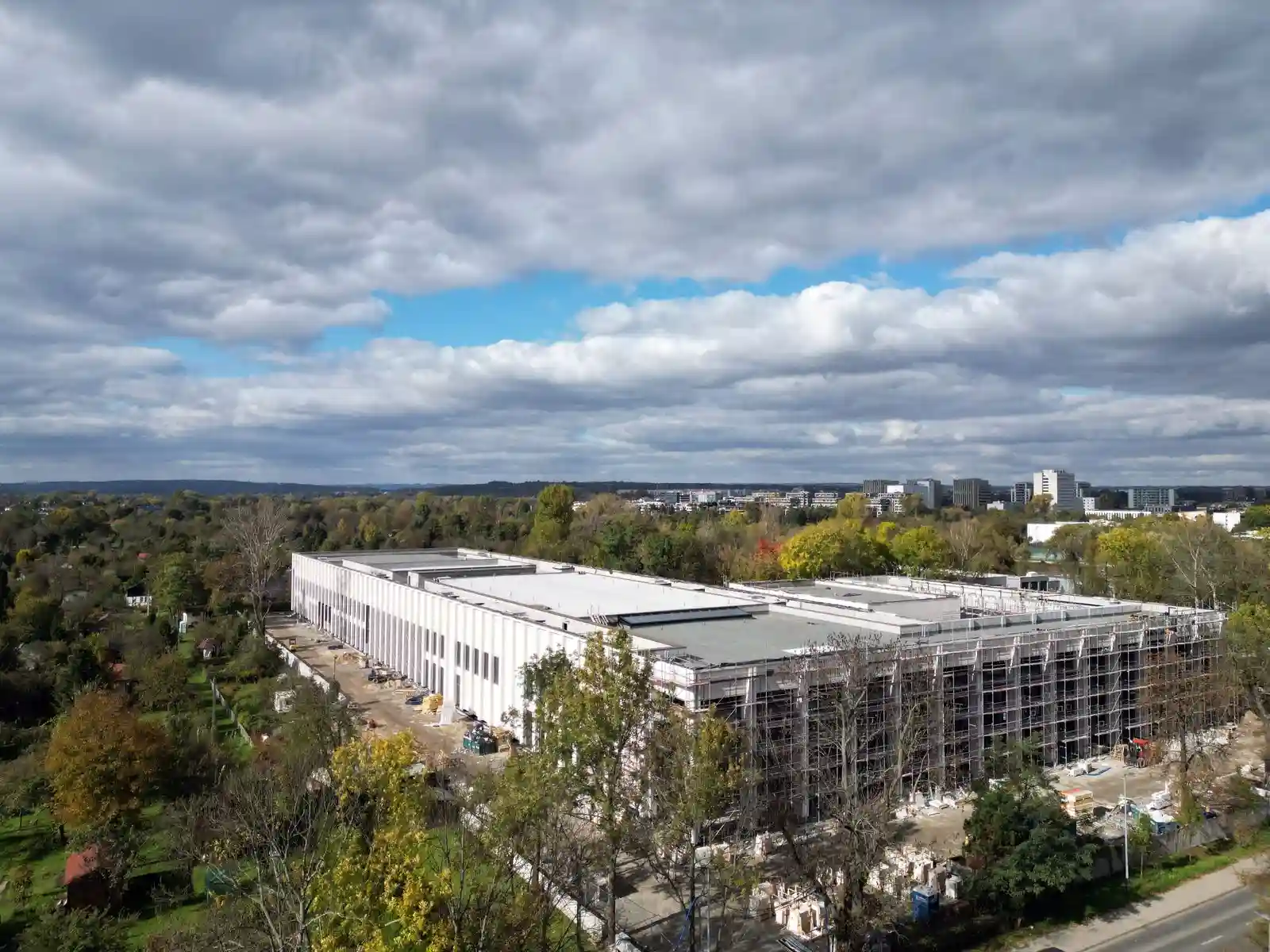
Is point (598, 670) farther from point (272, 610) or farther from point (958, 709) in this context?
point (272, 610)

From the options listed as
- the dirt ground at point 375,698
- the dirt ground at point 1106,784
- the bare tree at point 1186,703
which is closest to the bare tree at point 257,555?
the dirt ground at point 375,698

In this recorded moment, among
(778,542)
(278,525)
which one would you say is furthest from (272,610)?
(778,542)

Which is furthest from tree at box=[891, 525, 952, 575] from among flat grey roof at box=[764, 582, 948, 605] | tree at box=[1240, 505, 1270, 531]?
tree at box=[1240, 505, 1270, 531]

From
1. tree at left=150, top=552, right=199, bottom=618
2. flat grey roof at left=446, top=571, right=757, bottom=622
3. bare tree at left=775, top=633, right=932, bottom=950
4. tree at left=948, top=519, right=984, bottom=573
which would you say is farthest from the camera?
tree at left=948, top=519, right=984, bottom=573

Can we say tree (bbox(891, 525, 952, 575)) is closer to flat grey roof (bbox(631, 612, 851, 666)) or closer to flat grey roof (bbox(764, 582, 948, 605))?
flat grey roof (bbox(764, 582, 948, 605))

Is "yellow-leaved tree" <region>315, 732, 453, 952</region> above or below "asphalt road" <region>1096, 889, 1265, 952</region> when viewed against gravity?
above

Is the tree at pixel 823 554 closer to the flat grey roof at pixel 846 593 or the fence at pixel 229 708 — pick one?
the flat grey roof at pixel 846 593
